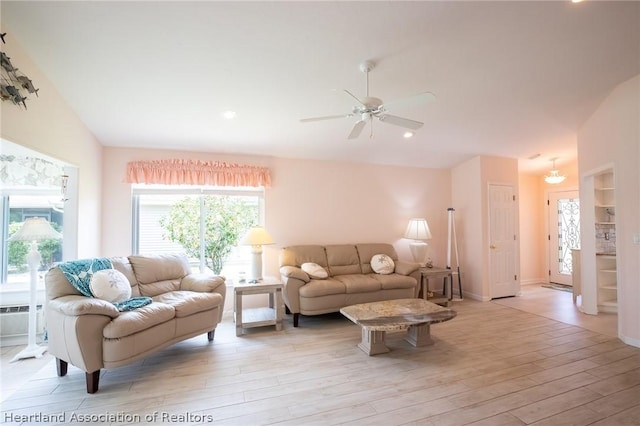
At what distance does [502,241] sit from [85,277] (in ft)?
19.3

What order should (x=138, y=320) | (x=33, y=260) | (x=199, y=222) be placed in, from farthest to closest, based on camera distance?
(x=199, y=222) < (x=33, y=260) < (x=138, y=320)

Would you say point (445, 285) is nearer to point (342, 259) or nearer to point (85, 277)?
point (342, 259)

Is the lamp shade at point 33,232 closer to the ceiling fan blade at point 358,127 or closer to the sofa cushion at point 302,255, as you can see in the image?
the sofa cushion at point 302,255

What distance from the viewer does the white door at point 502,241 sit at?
5000mm

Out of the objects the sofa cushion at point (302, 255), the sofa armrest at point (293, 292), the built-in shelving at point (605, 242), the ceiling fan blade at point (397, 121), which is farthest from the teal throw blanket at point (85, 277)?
the built-in shelving at point (605, 242)

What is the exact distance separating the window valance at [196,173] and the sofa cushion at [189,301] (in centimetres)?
161

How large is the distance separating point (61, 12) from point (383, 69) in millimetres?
2495

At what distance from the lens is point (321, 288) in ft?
12.1

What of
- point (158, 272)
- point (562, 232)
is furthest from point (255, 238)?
point (562, 232)

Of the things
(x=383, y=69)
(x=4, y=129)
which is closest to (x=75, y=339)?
(x=4, y=129)

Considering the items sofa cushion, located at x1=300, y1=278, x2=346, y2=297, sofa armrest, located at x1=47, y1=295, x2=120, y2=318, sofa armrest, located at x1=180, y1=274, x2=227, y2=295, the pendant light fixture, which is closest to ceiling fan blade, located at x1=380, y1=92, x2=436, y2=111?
sofa cushion, located at x1=300, y1=278, x2=346, y2=297

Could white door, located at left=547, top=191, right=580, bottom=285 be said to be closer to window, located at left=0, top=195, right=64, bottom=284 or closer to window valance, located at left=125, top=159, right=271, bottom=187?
window valance, located at left=125, top=159, right=271, bottom=187

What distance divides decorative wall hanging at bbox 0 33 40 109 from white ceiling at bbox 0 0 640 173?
233 mm

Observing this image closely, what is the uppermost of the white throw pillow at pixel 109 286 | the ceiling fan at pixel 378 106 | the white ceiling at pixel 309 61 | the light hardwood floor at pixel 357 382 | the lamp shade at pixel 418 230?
the white ceiling at pixel 309 61
